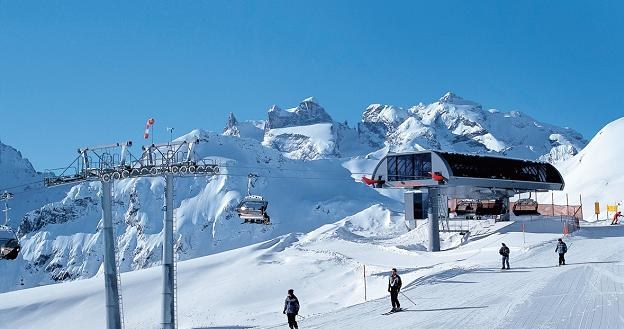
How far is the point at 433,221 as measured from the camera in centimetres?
6122

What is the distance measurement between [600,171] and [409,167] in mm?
99019

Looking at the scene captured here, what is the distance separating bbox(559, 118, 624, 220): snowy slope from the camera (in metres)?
128

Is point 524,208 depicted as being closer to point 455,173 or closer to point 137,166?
point 455,173

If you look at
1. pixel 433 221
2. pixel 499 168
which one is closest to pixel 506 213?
pixel 499 168

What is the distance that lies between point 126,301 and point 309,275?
1476 cm

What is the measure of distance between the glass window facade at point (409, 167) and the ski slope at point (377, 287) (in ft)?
20.6

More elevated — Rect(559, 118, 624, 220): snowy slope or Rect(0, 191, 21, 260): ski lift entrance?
Rect(559, 118, 624, 220): snowy slope

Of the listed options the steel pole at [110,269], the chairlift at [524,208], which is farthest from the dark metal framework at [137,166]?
the chairlift at [524,208]

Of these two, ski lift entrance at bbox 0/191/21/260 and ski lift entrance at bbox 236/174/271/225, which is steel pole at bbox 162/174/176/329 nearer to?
ski lift entrance at bbox 236/174/271/225

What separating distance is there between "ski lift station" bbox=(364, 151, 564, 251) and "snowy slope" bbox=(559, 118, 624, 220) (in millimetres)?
47302

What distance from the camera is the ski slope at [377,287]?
88.2 ft

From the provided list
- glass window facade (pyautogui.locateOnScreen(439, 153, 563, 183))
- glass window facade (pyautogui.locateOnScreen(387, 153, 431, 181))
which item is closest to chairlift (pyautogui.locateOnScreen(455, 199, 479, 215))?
glass window facade (pyautogui.locateOnScreen(439, 153, 563, 183))

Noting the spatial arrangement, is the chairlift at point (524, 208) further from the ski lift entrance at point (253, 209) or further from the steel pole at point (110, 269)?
the steel pole at point (110, 269)

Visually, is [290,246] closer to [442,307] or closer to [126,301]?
[126,301]
